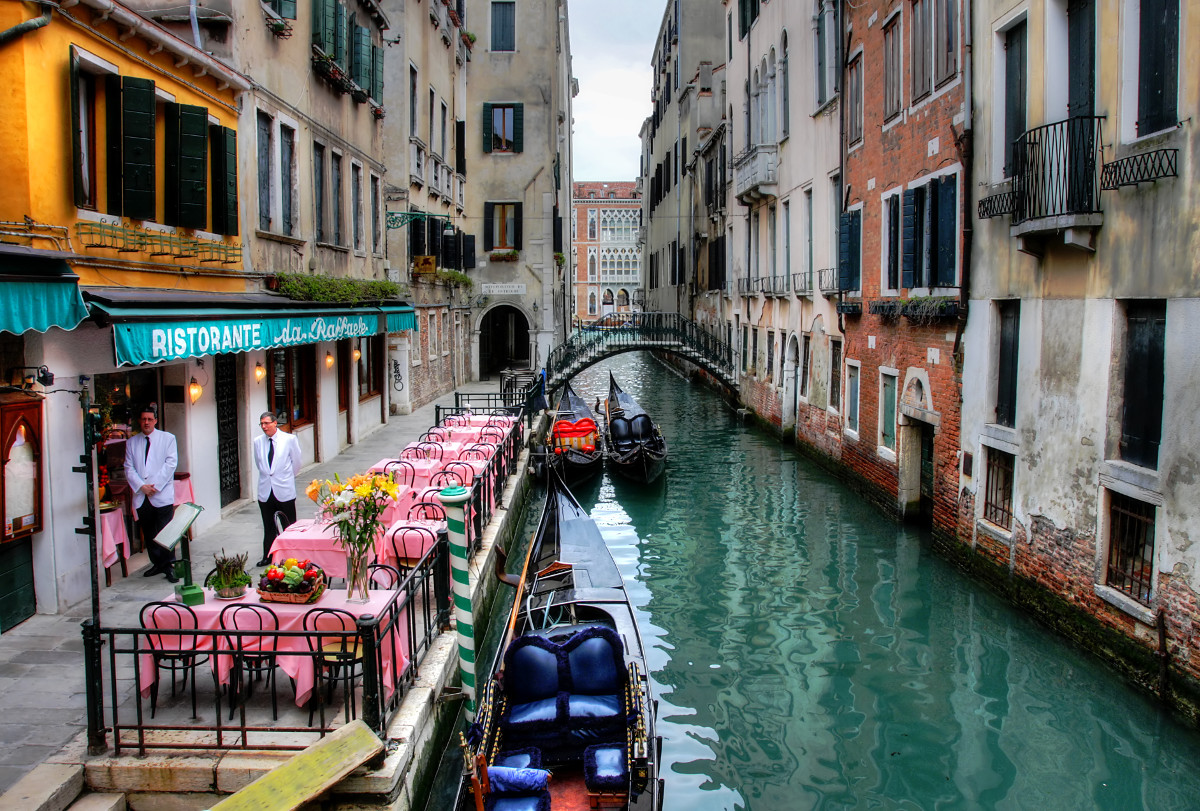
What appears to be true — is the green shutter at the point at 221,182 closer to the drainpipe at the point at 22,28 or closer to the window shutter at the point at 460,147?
the drainpipe at the point at 22,28

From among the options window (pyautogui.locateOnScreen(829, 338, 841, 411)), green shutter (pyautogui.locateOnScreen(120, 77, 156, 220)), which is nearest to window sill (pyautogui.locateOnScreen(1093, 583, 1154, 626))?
green shutter (pyautogui.locateOnScreen(120, 77, 156, 220))

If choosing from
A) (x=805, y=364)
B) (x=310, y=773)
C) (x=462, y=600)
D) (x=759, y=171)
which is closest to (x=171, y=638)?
(x=310, y=773)

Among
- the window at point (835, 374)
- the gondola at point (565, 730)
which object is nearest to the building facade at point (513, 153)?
the window at point (835, 374)

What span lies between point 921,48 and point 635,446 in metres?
7.98

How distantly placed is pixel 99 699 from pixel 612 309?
7812 centimetres

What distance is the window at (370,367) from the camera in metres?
15.8

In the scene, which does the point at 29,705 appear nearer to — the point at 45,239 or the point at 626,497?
the point at 45,239

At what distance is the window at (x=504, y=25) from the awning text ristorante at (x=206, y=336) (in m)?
17.2

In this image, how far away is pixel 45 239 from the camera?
6.17m

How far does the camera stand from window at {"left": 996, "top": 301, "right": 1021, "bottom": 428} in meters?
9.25

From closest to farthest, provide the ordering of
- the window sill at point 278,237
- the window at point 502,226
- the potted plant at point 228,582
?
1. the potted plant at point 228,582
2. the window sill at point 278,237
3. the window at point 502,226

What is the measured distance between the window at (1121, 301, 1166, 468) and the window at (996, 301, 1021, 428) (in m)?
1.95

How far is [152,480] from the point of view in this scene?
7121mm

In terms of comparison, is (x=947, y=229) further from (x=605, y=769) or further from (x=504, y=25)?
(x=504, y=25)
